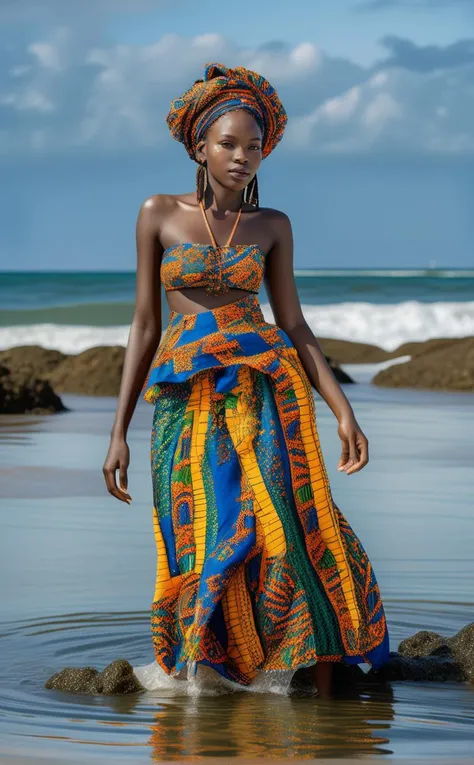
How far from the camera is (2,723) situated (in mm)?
4539

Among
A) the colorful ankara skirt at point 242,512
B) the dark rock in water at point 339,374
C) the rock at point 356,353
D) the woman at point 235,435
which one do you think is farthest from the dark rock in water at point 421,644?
the rock at point 356,353

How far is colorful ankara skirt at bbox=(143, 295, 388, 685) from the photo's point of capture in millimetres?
4957

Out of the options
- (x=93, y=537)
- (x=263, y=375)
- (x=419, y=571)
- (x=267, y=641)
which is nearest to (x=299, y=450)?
(x=263, y=375)

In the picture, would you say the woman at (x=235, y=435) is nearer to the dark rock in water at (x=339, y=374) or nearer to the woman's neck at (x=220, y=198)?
the woman's neck at (x=220, y=198)

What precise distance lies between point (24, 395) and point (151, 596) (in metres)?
8.68

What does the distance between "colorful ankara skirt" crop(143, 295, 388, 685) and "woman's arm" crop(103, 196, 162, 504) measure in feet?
0.22

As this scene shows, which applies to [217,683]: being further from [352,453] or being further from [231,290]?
[231,290]

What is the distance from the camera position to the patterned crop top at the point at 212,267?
5.04 meters

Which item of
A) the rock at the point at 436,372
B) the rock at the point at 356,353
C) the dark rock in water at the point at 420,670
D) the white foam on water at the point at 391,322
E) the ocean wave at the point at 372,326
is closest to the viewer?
the dark rock in water at the point at 420,670

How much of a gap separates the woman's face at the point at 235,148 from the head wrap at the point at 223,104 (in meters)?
0.03

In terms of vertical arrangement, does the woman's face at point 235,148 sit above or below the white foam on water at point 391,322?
below

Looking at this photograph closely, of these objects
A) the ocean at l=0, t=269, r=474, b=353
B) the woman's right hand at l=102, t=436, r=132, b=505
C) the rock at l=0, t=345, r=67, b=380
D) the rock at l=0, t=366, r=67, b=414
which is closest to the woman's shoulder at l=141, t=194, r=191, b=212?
the woman's right hand at l=102, t=436, r=132, b=505

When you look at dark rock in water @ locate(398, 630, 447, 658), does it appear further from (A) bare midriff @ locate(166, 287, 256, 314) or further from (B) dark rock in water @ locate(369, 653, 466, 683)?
(A) bare midriff @ locate(166, 287, 256, 314)

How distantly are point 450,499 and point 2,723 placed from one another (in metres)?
5.17
